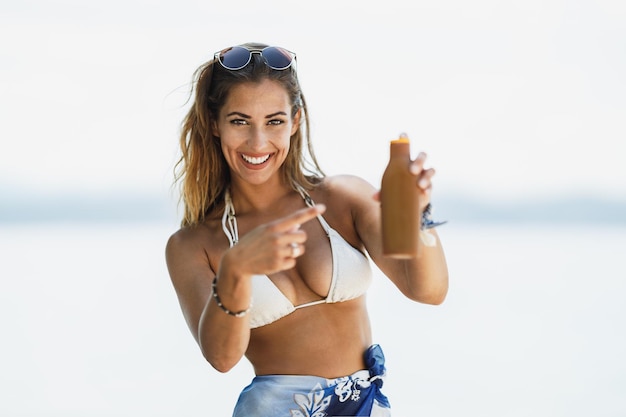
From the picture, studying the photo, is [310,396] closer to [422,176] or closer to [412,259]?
[412,259]

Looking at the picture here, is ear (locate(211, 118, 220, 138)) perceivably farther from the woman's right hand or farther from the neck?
the woman's right hand

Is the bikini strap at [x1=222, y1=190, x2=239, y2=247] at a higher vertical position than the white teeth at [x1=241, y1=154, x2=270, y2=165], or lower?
lower

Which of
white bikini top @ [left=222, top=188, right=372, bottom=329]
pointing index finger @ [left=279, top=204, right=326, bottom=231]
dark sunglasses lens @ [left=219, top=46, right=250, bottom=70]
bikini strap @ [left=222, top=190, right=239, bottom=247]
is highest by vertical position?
dark sunglasses lens @ [left=219, top=46, right=250, bottom=70]

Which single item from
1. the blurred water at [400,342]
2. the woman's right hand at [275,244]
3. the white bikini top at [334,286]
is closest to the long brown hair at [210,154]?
the white bikini top at [334,286]

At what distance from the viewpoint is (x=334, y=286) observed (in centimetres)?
235

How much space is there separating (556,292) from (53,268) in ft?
16.0

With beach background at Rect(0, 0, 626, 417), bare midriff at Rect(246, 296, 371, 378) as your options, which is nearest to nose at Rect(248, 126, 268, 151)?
bare midriff at Rect(246, 296, 371, 378)

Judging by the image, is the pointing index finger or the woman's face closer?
the pointing index finger

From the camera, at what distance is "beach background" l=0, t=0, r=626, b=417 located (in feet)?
30.5

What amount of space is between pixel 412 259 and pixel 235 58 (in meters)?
0.73

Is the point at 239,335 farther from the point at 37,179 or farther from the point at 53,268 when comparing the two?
the point at 37,179

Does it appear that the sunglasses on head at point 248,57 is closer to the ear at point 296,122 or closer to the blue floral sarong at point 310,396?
the ear at point 296,122

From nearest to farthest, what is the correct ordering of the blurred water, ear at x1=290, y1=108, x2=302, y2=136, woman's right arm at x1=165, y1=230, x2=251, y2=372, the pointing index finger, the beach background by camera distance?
the pointing index finger < woman's right arm at x1=165, y1=230, x2=251, y2=372 < ear at x1=290, y1=108, x2=302, y2=136 < the blurred water < the beach background

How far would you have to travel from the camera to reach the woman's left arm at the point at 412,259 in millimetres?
1794
